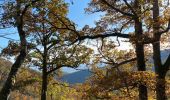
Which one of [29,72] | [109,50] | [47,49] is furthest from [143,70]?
[29,72]

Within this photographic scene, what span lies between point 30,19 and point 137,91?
843 centimetres

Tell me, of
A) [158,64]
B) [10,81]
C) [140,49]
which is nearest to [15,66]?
[10,81]

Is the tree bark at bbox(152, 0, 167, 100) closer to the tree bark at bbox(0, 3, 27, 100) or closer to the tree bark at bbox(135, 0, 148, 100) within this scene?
the tree bark at bbox(135, 0, 148, 100)

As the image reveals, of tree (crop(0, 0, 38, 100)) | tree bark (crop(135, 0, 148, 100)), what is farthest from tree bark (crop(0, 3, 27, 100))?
tree bark (crop(135, 0, 148, 100))

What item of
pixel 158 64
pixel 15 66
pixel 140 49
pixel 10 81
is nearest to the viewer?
pixel 10 81

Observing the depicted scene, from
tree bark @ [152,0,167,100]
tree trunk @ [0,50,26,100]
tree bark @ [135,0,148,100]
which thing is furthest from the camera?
tree bark @ [152,0,167,100]

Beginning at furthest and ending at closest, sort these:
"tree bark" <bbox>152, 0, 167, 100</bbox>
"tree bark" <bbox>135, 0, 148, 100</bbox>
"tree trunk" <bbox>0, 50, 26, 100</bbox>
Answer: "tree bark" <bbox>152, 0, 167, 100</bbox>, "tree bark" <bbox>135, 0, 148, 100</bbox>, "tree trunk" <bbox>0, 50, 26, 100</bbox>

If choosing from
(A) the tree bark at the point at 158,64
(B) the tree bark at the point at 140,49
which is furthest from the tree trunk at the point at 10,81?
(A) the tree bark at the point at 158,64

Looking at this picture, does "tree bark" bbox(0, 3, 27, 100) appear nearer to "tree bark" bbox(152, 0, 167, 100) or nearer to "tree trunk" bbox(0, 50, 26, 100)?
"tree trunk" bbox(0, 50, 26, 100)

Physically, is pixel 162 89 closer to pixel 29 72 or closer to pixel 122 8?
pixel 122 8

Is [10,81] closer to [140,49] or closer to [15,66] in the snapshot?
[15,66]

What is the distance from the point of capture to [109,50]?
2845 cm

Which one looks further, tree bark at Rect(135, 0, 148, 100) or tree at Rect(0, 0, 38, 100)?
tree bark at Rect(135, 0, 148, 100)

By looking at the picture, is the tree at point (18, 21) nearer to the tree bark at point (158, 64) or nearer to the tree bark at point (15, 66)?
the tree bark at point (15, 66)
